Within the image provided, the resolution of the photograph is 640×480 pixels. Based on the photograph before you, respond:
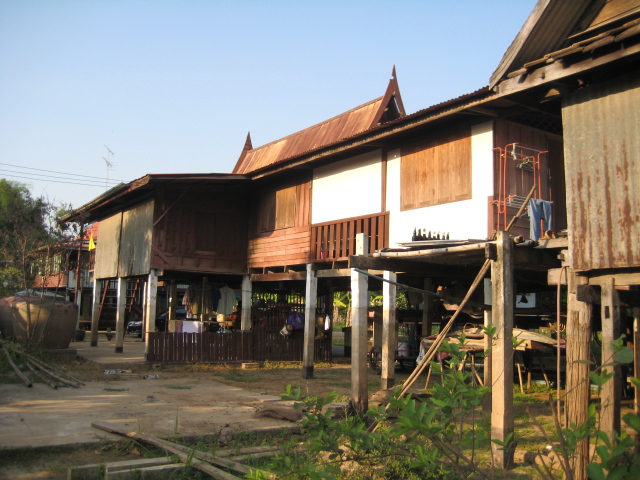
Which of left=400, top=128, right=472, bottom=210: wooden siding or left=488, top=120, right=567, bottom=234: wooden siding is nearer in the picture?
left=488, top=120, right=567, bottom=234: wooden siding

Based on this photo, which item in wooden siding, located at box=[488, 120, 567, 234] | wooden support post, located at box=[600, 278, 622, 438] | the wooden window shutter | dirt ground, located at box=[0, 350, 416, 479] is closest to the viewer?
wooden support post, located at box=[600, 278, 622, 438]

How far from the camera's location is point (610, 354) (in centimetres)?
639

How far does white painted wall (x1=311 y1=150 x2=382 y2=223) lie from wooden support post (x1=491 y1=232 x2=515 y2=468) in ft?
21.6

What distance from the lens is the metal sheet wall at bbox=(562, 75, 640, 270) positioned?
6.82m

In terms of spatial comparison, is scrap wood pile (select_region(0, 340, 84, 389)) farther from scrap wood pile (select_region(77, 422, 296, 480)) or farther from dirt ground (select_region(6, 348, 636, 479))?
scrap wood pile (select_region(77, 422, 296, 480))

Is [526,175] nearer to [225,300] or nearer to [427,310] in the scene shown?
[427,310]

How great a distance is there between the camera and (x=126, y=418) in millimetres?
9055

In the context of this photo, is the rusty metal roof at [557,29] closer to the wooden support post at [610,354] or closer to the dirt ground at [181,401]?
the wooden support post at [610,354]

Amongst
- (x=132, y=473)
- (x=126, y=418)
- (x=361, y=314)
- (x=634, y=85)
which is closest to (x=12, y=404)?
(x=126, y=418)

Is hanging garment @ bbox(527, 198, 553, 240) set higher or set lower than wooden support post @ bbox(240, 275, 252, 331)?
higher

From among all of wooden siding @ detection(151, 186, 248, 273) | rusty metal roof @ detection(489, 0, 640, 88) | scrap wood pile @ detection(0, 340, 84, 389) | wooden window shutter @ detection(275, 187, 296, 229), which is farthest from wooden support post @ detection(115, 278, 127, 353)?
rusty metal roof @ detection(489, 0, 640, 88)

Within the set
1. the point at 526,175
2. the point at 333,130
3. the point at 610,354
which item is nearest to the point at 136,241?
the point at 333,130

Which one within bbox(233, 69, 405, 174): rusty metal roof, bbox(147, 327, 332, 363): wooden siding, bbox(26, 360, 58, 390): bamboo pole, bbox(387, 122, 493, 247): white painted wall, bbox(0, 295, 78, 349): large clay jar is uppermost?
bbox(233, 69, 405, 174): rusty metal roof

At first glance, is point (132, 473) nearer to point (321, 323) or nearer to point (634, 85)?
point (634, 85)
